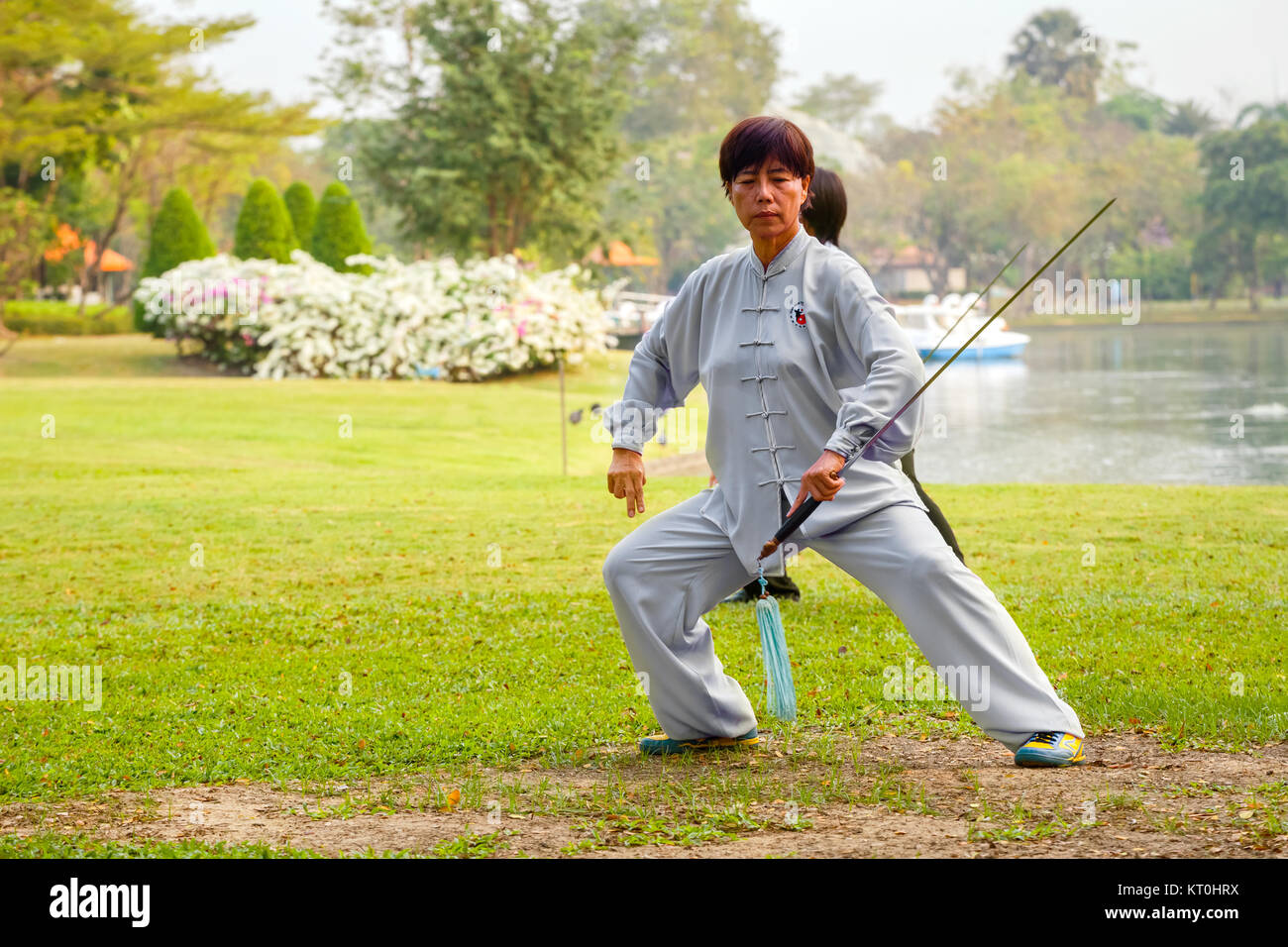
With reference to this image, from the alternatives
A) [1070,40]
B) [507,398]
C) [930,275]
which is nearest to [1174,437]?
[507,398]

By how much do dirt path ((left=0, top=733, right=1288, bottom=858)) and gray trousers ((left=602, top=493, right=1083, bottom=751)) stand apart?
0.18 m

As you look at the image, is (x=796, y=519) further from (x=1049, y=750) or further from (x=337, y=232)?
(x=337, y=232)

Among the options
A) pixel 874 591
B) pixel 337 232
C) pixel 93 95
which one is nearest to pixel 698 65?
pixel 93 95

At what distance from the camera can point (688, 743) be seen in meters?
4.77

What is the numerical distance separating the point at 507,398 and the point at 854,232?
52165 millimetres

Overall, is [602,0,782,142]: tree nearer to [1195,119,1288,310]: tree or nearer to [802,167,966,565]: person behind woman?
[1195,119,1288,310]: tree

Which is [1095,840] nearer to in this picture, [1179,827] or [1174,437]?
[1179,827]

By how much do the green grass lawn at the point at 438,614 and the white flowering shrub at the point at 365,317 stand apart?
29.9 feet

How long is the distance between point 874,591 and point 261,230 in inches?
1137

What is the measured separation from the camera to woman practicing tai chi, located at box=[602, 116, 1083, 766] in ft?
13.6

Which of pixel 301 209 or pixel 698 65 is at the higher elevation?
pixel 698 65

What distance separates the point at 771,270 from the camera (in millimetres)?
4480

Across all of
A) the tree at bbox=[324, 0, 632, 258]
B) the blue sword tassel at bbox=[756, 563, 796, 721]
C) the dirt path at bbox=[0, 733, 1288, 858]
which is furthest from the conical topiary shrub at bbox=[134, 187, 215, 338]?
the blue sword tassel at bbox=[756, 563, 796, 721]

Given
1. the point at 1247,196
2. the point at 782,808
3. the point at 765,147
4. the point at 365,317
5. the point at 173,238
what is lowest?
the point at 782,808
